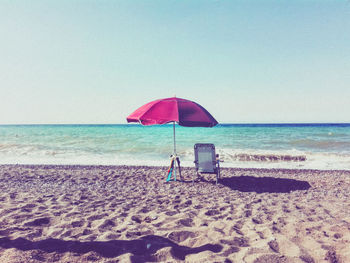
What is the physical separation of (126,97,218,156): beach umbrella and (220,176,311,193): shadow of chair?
1794 mm

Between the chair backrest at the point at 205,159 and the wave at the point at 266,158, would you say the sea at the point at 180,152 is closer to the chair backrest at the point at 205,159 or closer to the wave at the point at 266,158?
the wave at the point at 266,158

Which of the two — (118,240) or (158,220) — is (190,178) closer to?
(158,220)

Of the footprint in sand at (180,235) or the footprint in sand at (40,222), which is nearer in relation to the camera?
the footprint in sand at (180,235)

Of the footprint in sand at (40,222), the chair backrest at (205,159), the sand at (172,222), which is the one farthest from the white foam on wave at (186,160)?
the footprint in sand at (40,222)

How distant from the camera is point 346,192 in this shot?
551 cm

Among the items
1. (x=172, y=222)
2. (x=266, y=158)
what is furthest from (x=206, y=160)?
(x=266, y=158)

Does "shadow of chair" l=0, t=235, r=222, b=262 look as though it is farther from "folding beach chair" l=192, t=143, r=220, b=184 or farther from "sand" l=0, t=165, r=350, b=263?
"folding beach chair" l=192, t=143, r=220, b=184

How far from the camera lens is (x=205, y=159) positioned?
6.56m

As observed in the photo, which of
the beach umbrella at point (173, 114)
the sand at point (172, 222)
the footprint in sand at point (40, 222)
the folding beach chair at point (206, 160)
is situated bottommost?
the sand at point (172, 222)

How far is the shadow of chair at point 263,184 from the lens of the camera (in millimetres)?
5895

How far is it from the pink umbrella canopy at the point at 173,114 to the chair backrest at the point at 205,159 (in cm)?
93

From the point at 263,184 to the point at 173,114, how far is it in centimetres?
311

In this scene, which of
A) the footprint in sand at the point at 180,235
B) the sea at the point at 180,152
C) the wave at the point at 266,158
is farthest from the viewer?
the wave at the point at 266,158

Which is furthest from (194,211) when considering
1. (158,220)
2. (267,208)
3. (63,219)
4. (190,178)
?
(190,178)
